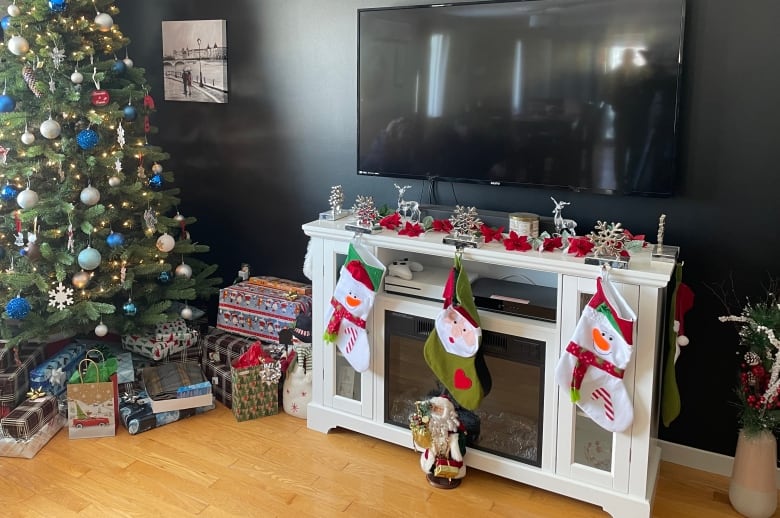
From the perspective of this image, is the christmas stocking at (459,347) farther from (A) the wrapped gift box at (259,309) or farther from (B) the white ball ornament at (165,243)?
(B) the white ball ornament at (165,243)

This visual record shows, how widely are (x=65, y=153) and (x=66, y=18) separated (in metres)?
0.57

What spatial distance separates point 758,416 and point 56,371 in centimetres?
278

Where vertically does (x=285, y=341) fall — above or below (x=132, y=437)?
above

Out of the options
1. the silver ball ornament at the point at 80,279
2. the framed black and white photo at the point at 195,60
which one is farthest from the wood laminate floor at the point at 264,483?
the framed black and white photo at the point at 195,60

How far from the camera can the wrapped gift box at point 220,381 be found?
10.9ft

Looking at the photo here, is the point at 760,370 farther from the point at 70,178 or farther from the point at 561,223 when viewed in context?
Answer: the point at 70,178

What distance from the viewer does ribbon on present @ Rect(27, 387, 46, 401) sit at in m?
3.08

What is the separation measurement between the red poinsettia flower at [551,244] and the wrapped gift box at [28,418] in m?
2.13

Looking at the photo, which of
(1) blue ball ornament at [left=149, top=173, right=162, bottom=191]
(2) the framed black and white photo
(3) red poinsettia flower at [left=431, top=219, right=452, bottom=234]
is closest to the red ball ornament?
(1) blue ball ornament at [left=149, top=173, right=162, bottom=191]

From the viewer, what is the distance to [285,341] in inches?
131

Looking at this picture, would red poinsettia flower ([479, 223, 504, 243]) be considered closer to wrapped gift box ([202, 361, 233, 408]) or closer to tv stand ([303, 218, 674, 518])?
tv stand ([303, 218, 674, 518])

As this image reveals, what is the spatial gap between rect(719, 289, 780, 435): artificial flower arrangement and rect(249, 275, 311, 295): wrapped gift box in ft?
6.02

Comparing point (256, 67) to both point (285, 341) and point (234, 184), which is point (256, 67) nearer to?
point (234, 184)

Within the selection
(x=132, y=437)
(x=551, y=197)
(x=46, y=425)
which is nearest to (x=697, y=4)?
(x=551, y=197)
